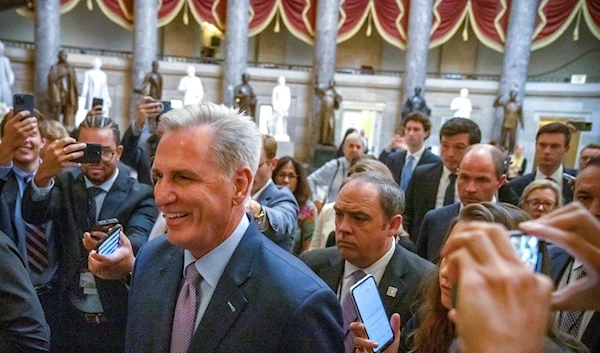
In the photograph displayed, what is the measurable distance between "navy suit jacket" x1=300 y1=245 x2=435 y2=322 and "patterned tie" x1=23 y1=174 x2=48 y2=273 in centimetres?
136

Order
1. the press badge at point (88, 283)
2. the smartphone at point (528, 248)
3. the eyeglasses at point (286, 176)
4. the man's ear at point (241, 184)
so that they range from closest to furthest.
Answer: the smartphone at point (528, 248)
the man's ear at point (241, 184)
the press badge at point (88, 283)
the eyeglasses at point (286, 176)

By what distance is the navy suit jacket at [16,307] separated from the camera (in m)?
1.59

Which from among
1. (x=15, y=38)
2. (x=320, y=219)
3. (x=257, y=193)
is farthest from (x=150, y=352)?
(x=15, y=38)

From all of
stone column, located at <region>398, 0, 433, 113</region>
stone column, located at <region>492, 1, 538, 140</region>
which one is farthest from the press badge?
stone column, located at <region>492, 1, 538, 140</region>

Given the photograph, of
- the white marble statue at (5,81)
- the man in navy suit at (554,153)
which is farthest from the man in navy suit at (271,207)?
the white marble statue at (5,81)

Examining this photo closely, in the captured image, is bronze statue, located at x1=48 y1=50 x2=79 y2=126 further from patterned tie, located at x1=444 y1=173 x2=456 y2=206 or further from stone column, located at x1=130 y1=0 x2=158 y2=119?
patterned tie, located at x1=444 y1=173 x2=456 y2=206

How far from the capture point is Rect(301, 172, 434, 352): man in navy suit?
196cm

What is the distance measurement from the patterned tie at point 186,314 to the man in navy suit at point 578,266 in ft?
3.92

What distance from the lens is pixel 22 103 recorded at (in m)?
2.33

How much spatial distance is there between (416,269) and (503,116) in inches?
596

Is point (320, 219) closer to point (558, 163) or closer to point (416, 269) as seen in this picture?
point (416, 269)

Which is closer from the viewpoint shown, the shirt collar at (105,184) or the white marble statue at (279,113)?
the shirt collar at (105,184)

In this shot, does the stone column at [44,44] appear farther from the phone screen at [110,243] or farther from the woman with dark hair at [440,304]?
the woman with dark hair at [440,304]

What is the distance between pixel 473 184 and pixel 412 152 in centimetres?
178
